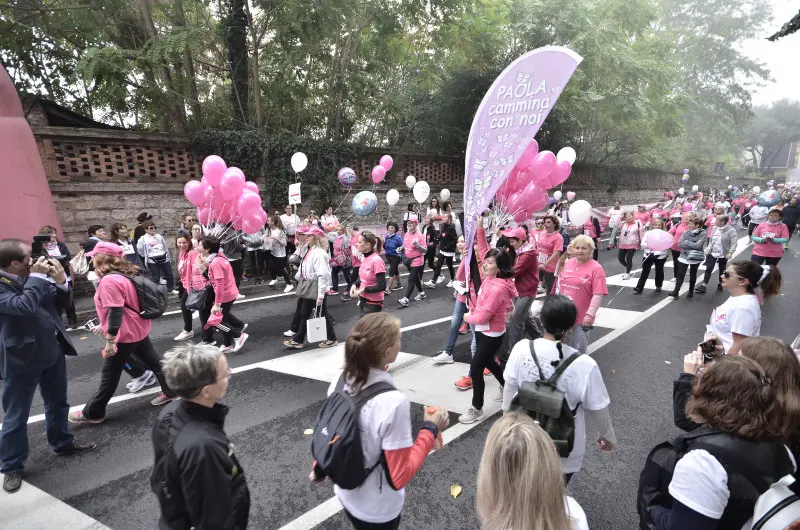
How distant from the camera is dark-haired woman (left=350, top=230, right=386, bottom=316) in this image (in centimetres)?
583

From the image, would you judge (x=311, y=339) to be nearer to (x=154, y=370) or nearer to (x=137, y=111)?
(x=154, y=370)

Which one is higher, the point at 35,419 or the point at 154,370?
the point at 154,370

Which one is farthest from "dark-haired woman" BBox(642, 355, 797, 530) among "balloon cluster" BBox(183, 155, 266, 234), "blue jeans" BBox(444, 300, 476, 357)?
"balloon cluster" BBox(183, 155, 266, 234)

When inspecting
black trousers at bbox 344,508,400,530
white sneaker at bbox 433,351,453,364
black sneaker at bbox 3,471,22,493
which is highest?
black trousers at bbox 344,508,400,530

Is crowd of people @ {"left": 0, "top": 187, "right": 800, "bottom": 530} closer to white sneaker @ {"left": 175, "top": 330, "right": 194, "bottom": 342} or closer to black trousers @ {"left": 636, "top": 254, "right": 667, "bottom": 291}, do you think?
white sneaker @ {"left": 175, "top": 330, "right": 194, "bottom": 342}

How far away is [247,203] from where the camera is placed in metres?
7.38

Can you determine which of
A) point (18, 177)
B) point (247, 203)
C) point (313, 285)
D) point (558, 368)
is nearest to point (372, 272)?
point (313, 285)

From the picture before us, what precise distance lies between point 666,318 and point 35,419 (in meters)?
9.18

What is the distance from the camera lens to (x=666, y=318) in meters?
7.68

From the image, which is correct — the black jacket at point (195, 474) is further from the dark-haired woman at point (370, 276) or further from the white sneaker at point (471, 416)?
the dark-haired woman at point (370, 276)

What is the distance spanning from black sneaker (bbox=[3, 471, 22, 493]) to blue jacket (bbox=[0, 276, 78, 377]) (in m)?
0.80

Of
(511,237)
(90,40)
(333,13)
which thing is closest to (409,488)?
(511,237)

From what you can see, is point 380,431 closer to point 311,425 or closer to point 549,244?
point 311,425

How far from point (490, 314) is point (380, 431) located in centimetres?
229
